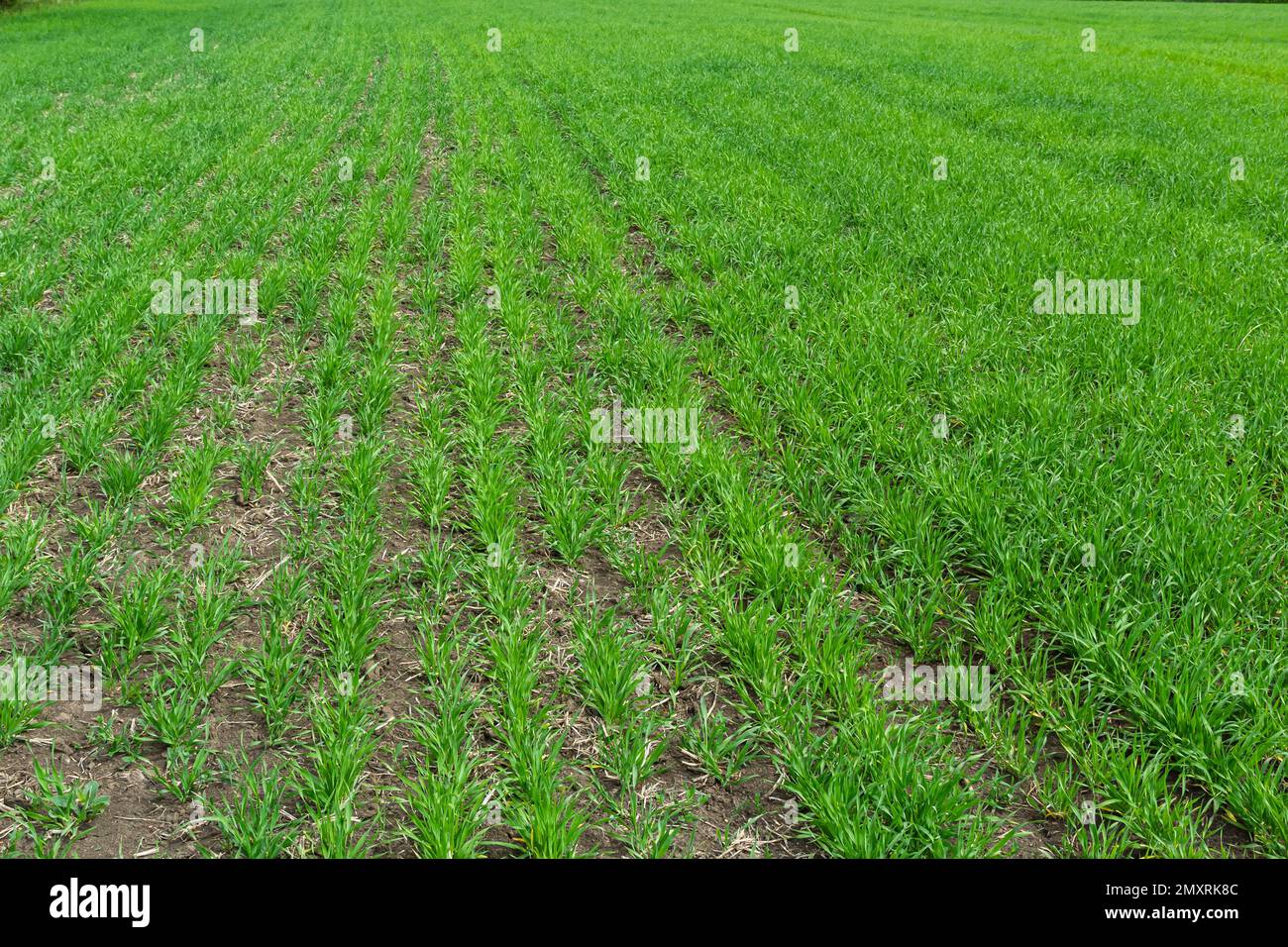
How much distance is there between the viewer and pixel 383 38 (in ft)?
83.3

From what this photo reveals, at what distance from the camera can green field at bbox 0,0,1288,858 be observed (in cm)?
256

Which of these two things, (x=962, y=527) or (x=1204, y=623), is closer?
(x=1204, y=623)

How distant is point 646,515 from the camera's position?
4062 millimetres

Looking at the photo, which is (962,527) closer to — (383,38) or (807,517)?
(807,517)

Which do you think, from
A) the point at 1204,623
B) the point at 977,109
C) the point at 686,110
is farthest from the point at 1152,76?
the point at 1204,623

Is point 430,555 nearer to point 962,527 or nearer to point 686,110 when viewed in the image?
point 962,527

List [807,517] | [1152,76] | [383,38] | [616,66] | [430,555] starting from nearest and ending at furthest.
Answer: [430,555]
[807,517]
[1152,76]
[616,66]
[383,38]

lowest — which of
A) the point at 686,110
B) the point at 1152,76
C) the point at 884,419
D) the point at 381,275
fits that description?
the point at 884,419

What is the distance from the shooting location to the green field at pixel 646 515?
2.56 meters

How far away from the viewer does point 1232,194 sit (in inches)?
352

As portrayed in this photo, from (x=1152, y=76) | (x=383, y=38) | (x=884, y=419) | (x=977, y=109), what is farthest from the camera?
(x=383, y=38)
